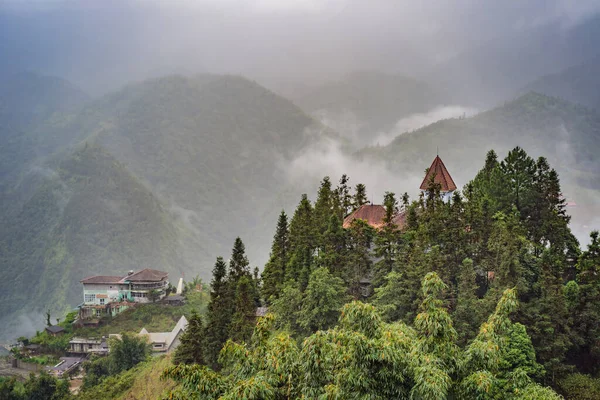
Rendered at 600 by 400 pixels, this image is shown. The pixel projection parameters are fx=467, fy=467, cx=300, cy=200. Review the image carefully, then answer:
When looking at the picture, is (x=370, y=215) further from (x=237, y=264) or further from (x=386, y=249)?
(x=237, y=264)

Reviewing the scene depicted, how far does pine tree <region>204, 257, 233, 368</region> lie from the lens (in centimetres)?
3022

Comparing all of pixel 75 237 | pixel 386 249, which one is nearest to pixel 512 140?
pixel 75 237

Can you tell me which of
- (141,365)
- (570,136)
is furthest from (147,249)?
(570,136)

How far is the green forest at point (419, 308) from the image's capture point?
10.7m

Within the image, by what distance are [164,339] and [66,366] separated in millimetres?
10693

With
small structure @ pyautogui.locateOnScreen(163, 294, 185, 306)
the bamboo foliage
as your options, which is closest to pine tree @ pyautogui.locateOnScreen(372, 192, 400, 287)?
the bamboo foliage

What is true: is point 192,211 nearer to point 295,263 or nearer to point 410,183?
point 410,183

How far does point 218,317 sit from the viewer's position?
103 feet

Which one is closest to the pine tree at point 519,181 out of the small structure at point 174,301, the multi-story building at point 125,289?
the small structure at point 174,301

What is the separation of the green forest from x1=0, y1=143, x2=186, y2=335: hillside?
80015mm

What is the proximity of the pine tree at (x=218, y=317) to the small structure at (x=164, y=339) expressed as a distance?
23238 millimetres

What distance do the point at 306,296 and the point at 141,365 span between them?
2641 cm

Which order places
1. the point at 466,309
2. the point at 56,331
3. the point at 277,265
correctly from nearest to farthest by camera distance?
1. the point at 466,309
2. the point at 277,265
3. the point at 56,331

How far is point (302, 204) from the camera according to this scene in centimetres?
3441
